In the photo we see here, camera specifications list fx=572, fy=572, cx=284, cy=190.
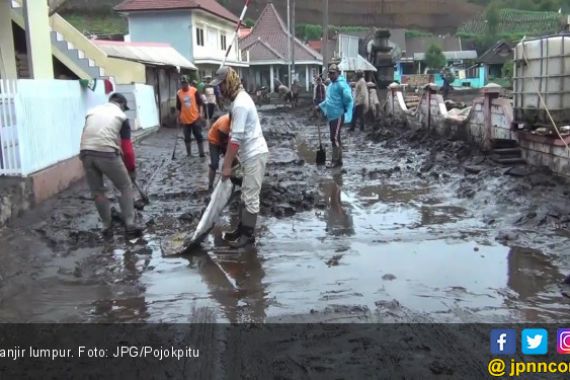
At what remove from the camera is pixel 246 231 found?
19.7 feet

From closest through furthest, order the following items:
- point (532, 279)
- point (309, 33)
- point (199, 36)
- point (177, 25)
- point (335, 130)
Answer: point (532, 279) → point (335, 130) → point (177, 25) → point (199, 36) → point (309, 33)

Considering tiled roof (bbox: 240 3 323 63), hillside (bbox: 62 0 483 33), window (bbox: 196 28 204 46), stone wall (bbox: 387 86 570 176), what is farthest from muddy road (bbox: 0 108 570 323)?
hillside (bbox: 62 0 483 33)

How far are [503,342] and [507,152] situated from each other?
6729 mm

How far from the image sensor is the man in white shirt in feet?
18.4

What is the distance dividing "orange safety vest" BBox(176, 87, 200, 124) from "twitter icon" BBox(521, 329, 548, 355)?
954cm

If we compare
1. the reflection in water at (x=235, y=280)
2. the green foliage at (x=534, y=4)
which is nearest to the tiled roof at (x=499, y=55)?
the reflection in water at (x=235, y=280)

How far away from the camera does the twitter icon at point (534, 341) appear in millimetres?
3420

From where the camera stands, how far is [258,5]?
9694cm

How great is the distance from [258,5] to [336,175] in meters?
92.1

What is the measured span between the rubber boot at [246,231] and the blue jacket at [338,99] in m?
5.57

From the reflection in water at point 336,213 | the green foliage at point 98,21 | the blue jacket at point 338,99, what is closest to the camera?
the reflection in water at point 336,213

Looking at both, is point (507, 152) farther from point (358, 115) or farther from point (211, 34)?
point (211, 34)

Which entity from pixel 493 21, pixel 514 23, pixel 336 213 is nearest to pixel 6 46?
pixel 336 213

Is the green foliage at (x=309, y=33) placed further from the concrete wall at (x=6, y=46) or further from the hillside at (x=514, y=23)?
the concrete wall at (x=6, y=46)
